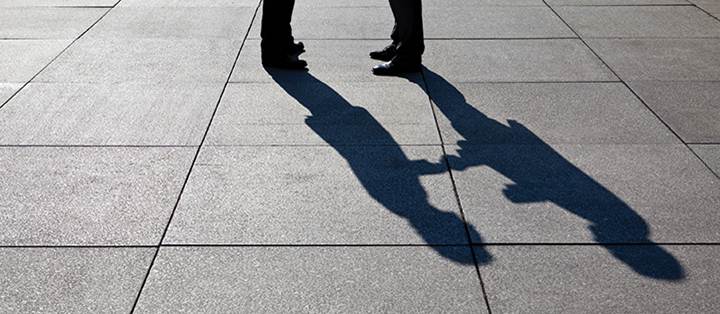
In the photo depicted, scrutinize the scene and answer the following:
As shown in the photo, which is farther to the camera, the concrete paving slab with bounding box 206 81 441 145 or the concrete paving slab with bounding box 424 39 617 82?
the concrete paving slab with bounding box 424 39 617 82

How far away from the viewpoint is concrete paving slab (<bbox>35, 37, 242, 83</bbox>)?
23.1 feet

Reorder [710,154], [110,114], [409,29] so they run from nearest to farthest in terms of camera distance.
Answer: [710,154]
[110,114]
[409,29]

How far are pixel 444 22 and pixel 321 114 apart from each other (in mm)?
2895

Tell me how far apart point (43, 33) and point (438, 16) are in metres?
3.89

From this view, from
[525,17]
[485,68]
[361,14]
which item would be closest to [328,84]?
[485,68]

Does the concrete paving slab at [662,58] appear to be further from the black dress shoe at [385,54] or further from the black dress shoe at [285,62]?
the black dress shoe at [285,62]

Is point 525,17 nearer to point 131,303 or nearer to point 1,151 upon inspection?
point 1,151

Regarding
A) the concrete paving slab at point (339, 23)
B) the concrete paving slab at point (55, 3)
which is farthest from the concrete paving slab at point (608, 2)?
the concrete paving slab at point (55, 3)

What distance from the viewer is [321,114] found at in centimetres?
634

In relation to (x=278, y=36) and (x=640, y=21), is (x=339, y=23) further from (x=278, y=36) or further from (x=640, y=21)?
(x=640, y=21)

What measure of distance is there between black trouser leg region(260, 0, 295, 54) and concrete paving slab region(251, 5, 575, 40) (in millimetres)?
953

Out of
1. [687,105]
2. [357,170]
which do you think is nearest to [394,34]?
[357,170]

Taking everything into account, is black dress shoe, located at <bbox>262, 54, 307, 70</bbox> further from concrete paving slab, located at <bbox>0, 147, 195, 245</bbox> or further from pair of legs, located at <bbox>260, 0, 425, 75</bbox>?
concrete paving slab, located at <bbox>0, 147, 195, 245</bbox>

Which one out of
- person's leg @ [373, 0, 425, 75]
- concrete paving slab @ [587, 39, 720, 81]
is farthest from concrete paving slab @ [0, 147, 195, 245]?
concrete paving slab @ [587, 39, 720, 81]
